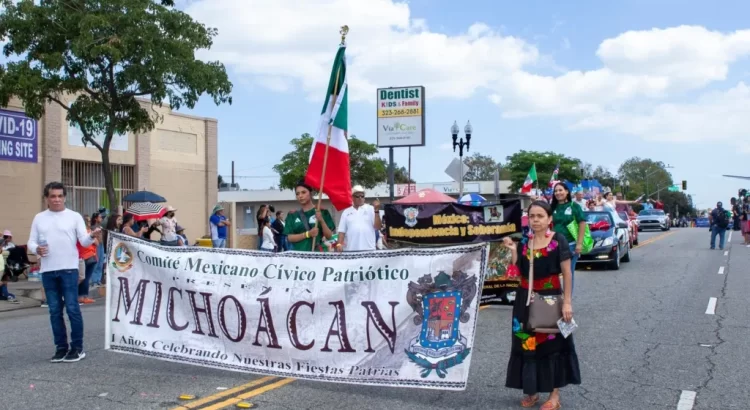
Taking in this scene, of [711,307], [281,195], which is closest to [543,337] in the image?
[711,307]

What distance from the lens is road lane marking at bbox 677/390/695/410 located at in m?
5.82

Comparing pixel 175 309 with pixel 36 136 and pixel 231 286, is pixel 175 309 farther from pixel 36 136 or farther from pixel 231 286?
pixel 36 136

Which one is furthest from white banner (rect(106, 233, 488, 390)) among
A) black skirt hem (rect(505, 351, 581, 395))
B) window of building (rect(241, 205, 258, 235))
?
window of building (rect(241, 205, 258, 235))

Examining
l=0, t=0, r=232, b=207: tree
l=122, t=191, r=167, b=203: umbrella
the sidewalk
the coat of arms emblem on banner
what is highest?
l=0, t=0, r=232, b=207: tree

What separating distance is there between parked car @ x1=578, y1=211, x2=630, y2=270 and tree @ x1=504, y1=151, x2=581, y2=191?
1984 inches

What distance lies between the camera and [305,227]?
8227 millimetres

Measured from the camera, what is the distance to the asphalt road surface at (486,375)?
5957 millimetres

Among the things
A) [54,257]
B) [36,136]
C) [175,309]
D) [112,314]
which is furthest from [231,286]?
[36,136]

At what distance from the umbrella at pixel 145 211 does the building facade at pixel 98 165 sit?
2290 mm

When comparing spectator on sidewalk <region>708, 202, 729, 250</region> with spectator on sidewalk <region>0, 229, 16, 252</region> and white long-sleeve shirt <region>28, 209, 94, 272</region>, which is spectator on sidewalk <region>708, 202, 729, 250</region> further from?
white long-sleeve shirt <region>28, 209, 94, 272</region>

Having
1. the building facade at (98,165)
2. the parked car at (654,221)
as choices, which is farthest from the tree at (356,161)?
the building facade at (98,165)

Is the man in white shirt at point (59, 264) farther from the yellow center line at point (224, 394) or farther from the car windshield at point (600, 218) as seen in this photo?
the car windshield at point (600, 218)

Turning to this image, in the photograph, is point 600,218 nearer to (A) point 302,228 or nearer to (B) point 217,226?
(B) point 217,226

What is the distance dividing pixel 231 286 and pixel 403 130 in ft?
70.7
